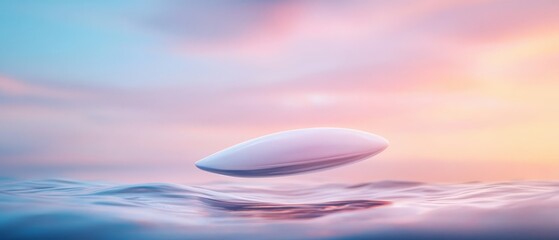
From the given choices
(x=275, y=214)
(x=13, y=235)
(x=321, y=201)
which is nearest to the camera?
(x=13, y=235)

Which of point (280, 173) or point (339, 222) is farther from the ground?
point (280, 173)

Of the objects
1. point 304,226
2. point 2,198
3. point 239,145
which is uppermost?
point 239,145

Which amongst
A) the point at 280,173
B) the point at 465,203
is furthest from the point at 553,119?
the point at 280,173

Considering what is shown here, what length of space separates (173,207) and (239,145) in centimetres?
28

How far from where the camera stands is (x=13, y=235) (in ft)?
4.67

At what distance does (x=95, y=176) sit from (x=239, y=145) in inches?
22.2

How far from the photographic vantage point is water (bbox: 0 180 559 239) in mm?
1407

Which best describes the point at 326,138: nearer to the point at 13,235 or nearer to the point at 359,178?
the point at 359,178

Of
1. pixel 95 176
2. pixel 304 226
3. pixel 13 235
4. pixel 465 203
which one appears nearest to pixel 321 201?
pixel 304 226

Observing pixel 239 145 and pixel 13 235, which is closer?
pixel 13 235

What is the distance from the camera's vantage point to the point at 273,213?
1.57 m

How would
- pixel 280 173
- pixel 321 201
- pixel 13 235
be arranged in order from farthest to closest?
pixel 321 201
pixel 280 173
pixel 13 235

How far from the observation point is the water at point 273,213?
1.41 meters

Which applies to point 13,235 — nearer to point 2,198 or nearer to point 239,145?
point 2,198
